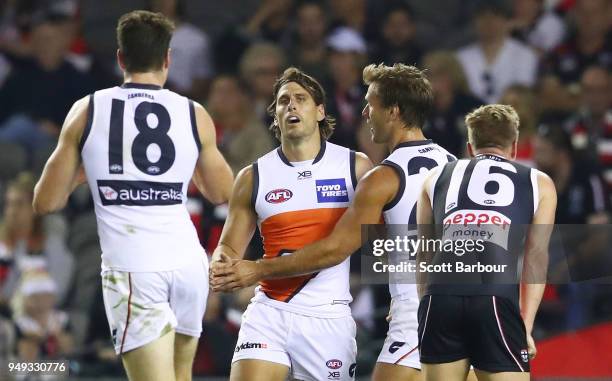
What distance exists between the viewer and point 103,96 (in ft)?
21.7

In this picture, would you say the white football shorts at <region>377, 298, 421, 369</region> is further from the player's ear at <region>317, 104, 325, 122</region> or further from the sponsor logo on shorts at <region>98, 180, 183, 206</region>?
the sponsor logo on shorts at <region>98, 180, 183, 206</region>

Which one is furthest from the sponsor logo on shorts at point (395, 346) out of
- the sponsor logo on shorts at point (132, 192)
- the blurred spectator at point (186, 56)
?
the blurred spectator at point (186, 56)

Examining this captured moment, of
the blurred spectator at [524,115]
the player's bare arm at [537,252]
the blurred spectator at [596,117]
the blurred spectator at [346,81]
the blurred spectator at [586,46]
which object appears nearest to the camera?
the player's bare arm at [537,252]

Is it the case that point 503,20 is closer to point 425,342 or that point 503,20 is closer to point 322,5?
point 322,5

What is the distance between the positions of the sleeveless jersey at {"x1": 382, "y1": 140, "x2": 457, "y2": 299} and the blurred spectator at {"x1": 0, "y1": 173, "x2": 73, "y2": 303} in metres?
5.35

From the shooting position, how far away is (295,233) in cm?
687

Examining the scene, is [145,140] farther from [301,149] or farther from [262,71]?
[262,71]

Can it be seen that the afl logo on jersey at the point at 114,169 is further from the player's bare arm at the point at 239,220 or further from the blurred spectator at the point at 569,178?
the blurred spectator at the point at 569,178

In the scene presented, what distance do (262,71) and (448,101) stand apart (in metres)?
1.95

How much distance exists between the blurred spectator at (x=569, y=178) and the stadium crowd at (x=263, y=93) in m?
0.01

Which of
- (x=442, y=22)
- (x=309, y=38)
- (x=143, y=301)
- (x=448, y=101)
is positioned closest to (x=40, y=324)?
(x=309, y=38)

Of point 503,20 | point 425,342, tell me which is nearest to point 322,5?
point 503,20

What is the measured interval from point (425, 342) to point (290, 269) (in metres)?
0.86

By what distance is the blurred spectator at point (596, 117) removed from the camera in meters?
11.5
